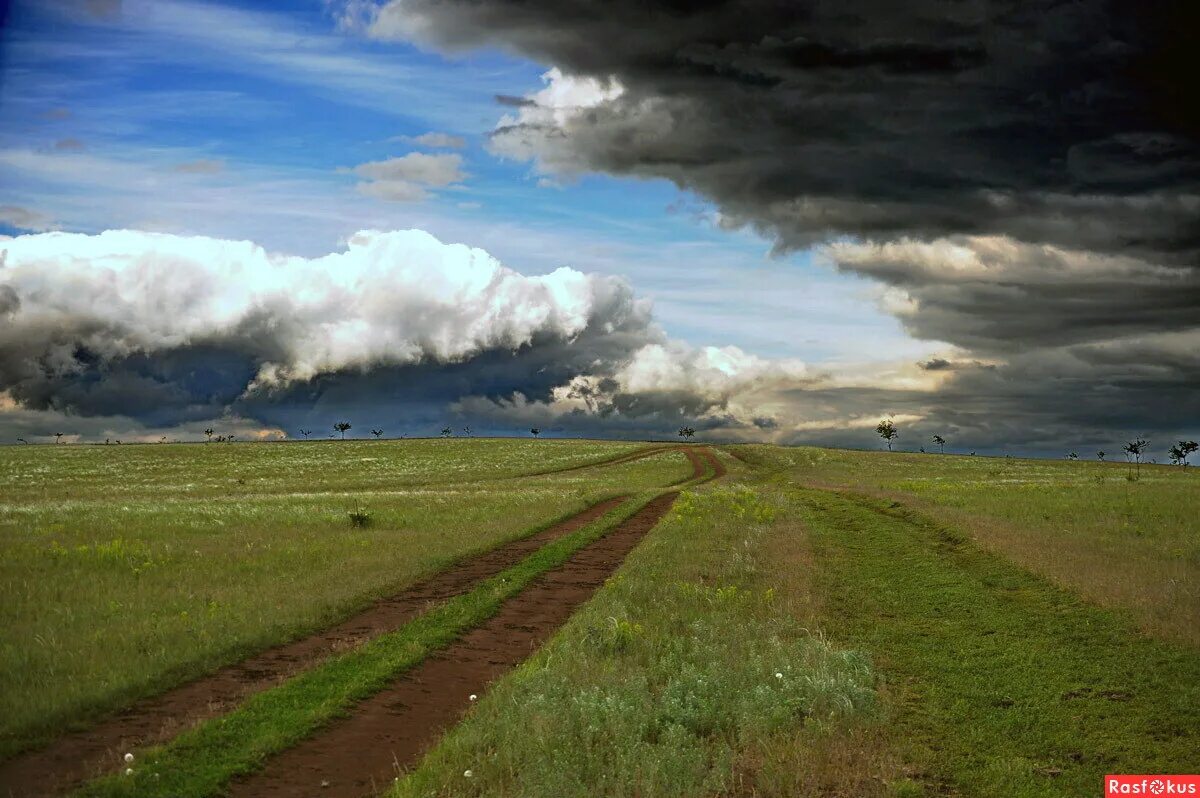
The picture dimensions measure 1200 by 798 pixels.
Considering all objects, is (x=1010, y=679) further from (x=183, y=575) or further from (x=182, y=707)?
(x=183, y=575)

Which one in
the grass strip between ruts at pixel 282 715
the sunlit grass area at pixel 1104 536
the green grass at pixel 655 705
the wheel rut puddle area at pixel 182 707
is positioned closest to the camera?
the green grass at pixel 655 705

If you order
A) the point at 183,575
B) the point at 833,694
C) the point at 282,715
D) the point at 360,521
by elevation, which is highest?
the point at 833,694

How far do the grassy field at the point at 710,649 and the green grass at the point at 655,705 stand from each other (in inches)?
1.8

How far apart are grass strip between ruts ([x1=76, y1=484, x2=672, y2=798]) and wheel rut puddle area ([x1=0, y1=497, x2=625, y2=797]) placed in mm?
377

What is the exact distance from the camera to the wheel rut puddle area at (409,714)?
9797 millimetres

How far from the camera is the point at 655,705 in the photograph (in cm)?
1180

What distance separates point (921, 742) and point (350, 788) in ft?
22.9

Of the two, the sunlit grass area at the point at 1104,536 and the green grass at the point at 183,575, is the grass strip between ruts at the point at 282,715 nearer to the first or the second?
the green grass at the point at 183,575

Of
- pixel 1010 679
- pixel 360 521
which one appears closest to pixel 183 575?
pixel 360 521

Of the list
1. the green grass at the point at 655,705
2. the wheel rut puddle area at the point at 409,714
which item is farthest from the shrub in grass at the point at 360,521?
the green grass at the point at 655,705

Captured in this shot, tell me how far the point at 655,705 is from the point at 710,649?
2.80m

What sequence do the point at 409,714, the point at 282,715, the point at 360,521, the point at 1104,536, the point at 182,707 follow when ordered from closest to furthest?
the point at 282,715
the point at 409,714
the point at 182,707
the point at 1104,536
the point at 360,521

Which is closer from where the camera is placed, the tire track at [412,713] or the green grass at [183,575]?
the tire track at [412,713]

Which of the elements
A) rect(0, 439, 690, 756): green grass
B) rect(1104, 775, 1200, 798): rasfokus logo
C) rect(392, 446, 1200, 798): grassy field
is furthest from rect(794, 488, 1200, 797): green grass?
rect(0, 439, 690, 756): green grass
